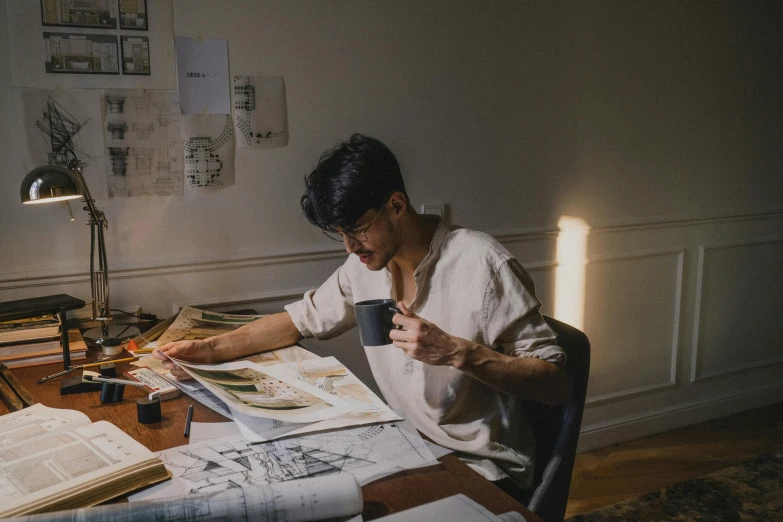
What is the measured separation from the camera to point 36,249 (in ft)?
6.13

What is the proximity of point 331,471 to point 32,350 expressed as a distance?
3.11ft

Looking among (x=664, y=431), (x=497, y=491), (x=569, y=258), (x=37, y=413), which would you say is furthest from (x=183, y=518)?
(x=664, y=431)

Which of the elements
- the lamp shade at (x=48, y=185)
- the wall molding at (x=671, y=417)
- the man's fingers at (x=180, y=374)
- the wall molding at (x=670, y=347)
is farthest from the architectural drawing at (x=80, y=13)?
the wall molding at (x=671, y=417)

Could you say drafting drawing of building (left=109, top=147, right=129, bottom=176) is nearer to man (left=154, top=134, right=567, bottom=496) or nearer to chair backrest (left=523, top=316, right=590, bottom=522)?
man (left=154, top=134, right=567, bottom=496)

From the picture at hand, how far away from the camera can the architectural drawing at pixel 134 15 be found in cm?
187

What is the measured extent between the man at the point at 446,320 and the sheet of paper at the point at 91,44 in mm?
793

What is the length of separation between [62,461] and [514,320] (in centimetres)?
83

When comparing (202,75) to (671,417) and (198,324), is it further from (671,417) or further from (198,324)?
(671,417)

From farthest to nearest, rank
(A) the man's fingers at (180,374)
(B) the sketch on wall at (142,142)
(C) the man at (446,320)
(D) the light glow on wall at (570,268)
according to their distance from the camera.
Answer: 1. (D) the light glow on wall at (570,268)
2. (B) the sketch on wall at (142,142)
3. (A) the man's fingers at (180,374)
4. (C) the man at (446,320)

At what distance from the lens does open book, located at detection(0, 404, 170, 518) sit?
889mm

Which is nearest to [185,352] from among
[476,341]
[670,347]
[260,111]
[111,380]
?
[111,380]

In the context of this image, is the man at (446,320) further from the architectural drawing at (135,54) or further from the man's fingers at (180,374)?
the architectural drawing at (135,54)

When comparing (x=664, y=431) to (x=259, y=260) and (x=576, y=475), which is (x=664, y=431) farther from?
(x=259, y=260)

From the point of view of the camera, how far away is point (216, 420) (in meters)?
1.21
